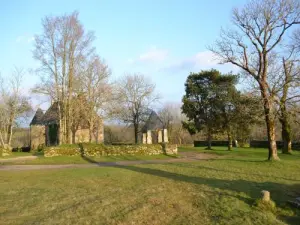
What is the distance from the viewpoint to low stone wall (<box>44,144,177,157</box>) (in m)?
25.1

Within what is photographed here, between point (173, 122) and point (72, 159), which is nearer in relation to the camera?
point (72, 159)

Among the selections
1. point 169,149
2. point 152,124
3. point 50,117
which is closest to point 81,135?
point 50,117

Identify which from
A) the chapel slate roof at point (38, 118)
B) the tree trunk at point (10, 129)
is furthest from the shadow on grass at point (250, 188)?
the chapel slate roof at point (38, 118)

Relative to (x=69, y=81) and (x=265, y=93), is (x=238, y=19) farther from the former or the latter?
(x=69, y=81)

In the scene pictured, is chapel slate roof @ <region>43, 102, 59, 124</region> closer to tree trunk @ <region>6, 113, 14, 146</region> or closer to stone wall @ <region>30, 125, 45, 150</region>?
stone wall @ <region>30, 125, 45, 150</region>

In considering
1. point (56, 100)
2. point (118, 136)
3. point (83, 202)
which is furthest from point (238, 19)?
point (118, 136)

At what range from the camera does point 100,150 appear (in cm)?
2605

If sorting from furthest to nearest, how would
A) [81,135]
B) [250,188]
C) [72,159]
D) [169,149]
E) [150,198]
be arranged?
[81,135] → [169,149] → [72,159] → [250,188] → [150,198]

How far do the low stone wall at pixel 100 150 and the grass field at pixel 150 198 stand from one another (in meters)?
10.7

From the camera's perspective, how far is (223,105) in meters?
33.8

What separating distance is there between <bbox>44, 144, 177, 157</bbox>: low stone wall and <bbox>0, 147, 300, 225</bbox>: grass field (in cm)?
1070

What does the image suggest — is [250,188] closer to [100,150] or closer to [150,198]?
[150,198]

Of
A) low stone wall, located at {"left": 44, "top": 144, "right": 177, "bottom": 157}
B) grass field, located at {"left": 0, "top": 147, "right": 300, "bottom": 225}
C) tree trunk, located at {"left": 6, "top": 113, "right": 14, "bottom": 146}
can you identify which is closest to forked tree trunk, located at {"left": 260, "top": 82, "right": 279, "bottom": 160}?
grass field, located at {"left": 0, "top": 147, "right": 300, "bottom": 225}

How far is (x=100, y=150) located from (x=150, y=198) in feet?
56.7
